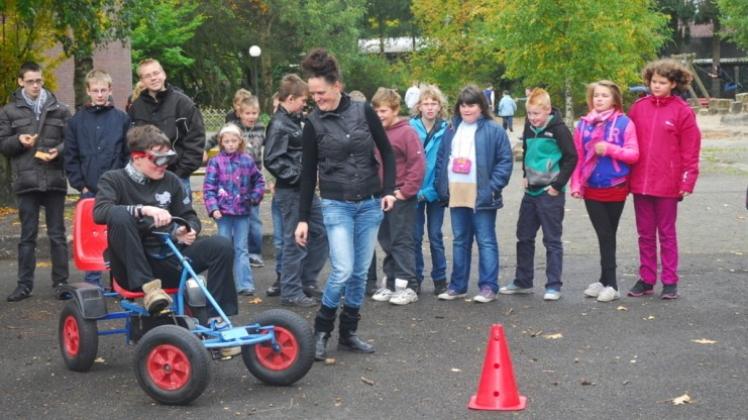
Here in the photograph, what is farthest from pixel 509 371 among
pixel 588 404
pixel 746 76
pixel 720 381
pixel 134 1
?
pixel 746 76

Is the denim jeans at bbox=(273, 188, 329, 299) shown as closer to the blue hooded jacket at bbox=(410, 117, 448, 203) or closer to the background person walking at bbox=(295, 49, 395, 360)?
the blue hooded jacket at bbox=(410, 117, 448, 203)

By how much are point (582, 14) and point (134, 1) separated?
10137 mm

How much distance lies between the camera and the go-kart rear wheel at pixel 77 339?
24.2ft

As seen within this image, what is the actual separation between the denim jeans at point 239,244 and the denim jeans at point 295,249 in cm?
47

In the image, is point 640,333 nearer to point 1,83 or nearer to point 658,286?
point 658,286

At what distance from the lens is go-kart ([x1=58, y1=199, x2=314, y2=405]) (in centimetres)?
657

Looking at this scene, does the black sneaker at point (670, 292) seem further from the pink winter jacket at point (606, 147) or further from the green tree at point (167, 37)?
the green tree at point (167, 37)

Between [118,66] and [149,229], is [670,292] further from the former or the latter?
[118,66]

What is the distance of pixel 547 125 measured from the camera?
31.8 feet

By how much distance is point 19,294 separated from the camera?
10.0m

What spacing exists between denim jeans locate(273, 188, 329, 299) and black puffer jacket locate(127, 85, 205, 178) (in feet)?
2.60

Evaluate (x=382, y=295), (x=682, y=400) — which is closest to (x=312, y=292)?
(x=382, y=295)

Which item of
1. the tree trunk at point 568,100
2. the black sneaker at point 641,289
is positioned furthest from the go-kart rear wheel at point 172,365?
the tree trunk at point 568,100

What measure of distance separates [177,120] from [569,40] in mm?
14699
